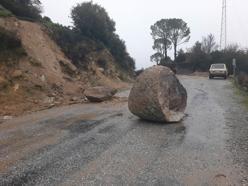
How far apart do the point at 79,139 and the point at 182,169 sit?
308 centimetres

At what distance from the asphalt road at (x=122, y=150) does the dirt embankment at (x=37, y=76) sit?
2.46 metres

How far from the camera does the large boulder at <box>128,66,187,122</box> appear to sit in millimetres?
10055

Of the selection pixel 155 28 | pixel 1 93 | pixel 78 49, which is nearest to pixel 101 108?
pixel 1 93

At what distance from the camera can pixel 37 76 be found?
16.5 metres

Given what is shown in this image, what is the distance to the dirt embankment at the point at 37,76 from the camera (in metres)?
14.0

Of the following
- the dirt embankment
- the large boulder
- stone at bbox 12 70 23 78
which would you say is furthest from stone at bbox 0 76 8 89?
the large boulder

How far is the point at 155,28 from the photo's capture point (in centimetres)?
Answer: 5678

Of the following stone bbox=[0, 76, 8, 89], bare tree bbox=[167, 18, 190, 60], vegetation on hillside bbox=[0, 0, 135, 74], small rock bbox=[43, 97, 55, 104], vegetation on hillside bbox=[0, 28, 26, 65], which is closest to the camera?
stone bbox=[0, 76, 8, 89]

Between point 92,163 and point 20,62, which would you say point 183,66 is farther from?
point 92,163

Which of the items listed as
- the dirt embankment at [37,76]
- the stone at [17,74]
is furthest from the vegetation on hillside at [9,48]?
the stone at [17,74]

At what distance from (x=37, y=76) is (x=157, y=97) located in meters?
8.51

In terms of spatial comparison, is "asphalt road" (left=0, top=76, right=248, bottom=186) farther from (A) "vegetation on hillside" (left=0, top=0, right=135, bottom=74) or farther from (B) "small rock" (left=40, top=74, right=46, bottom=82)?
(A) "vegetation on hillside" (left=0, top=0, right=135, bottom=74)

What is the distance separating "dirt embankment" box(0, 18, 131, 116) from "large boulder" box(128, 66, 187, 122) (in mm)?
5163

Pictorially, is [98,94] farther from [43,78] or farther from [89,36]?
[89,36]
